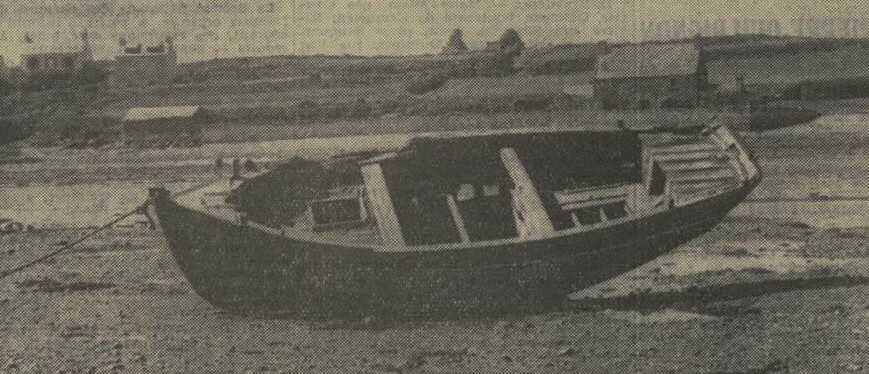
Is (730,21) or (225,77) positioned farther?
(225,77)

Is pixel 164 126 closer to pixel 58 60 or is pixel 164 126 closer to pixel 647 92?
pixel 58 60

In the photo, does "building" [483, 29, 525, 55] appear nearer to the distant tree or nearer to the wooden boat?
the distant tree

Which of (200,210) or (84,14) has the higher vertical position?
(84,14)

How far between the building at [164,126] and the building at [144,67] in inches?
18.1

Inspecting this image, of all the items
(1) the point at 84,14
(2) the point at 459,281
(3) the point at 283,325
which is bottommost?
(3) the point at 283,325

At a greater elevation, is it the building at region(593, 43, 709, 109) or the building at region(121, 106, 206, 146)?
the building at region(593, 43, 709, 109)

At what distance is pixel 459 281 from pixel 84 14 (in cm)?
583

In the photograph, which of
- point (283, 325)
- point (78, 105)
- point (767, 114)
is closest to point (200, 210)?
point (283, 325)

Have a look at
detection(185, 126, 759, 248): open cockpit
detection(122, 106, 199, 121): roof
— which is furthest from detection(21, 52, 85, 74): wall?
detection(185, 126, 759, 248): open cockpit

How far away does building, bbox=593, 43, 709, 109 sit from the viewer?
Result: 14.0 m

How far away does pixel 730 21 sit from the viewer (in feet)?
33.2

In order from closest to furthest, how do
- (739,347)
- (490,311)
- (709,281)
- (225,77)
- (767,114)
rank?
(739,347), (490,311), (709,281), (225,77), (767,114)

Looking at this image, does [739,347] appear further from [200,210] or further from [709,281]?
[200,210]

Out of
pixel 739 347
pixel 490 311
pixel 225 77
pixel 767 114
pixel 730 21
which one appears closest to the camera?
pixel 739 347
